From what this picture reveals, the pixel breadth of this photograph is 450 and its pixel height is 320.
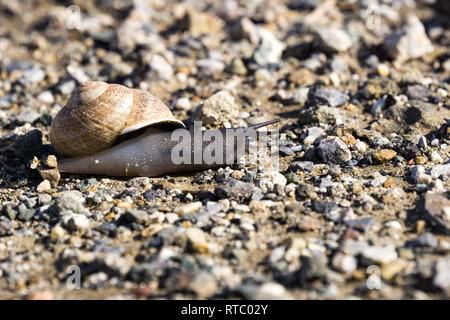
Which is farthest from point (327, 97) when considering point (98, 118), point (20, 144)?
point (20, 144)

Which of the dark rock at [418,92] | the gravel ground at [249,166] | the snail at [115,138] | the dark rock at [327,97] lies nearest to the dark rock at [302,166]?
the gravel ground at [249,166]

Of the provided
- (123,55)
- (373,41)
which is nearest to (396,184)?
(373,41)

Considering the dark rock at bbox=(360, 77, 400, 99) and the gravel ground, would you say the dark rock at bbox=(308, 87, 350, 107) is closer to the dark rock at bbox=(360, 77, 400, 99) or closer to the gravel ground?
the gravel ground

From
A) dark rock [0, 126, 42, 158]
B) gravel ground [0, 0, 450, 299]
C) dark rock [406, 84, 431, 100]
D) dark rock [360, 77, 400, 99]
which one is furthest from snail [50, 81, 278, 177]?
dark rock [406, 84, 431, 100]

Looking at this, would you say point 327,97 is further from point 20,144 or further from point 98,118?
point 20,144

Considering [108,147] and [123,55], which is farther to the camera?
[123,55]

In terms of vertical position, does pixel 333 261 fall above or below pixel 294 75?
below
